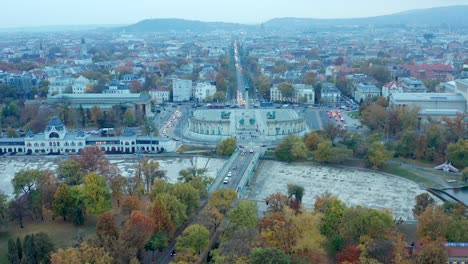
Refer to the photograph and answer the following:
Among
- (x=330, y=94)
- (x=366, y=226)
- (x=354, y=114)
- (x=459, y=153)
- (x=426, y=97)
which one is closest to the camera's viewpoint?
(x=366, y=226)

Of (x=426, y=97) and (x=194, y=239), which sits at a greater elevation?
(x=426, y=97)

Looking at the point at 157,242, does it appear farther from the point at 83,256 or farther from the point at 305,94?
the point at 305,94

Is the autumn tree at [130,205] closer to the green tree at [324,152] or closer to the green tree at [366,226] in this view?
the green tree at [366,226]

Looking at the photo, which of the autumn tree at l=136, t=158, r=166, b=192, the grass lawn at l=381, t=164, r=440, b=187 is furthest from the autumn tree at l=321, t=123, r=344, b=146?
the autumn tree at l=136, t=158, r=166, b=192

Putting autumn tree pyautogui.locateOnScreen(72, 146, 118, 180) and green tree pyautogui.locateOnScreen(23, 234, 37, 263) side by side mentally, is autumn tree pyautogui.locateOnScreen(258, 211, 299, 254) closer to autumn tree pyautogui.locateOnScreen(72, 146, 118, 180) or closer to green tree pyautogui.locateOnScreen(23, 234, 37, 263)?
green tree pyautogui.locateOnScreen(23, 234, 37, 263)

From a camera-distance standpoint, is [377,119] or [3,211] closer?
[3,211]

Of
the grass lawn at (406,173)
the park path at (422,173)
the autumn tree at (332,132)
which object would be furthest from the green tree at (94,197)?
the park path at (422,173)

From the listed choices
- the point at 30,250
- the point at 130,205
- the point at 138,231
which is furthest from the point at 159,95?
the point at 30,250
